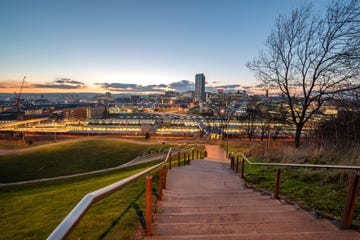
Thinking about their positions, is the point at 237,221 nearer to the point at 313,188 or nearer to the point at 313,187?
the point at 313,188

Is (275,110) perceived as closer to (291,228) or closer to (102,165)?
(291,228)

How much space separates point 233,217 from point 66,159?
937 inches

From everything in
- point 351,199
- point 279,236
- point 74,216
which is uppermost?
point 74,216

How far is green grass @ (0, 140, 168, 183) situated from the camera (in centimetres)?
1784

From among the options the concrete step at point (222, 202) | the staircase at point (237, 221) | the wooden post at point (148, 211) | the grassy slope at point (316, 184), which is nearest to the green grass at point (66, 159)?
the concrete step at point (222, 202)

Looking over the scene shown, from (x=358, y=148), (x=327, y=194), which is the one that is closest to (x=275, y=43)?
(x=358, y=148)

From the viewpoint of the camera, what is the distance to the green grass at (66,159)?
17.8 m

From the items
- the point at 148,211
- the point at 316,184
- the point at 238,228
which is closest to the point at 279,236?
the point at 238,228

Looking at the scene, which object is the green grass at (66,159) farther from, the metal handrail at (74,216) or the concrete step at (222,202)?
the metal handrail at (74,216)

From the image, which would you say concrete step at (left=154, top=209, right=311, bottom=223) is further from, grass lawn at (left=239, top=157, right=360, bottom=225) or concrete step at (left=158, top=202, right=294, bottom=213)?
grass lawn at (left=239, top=157, right=360, bottom=225)

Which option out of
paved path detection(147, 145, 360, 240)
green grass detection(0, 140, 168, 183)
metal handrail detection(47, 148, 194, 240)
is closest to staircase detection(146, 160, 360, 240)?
paved path detection(147, 145, 360, 240)

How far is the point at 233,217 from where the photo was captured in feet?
10.7

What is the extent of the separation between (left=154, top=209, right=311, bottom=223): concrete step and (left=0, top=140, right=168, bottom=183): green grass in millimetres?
17850

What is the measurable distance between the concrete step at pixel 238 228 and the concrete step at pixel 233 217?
196mm
